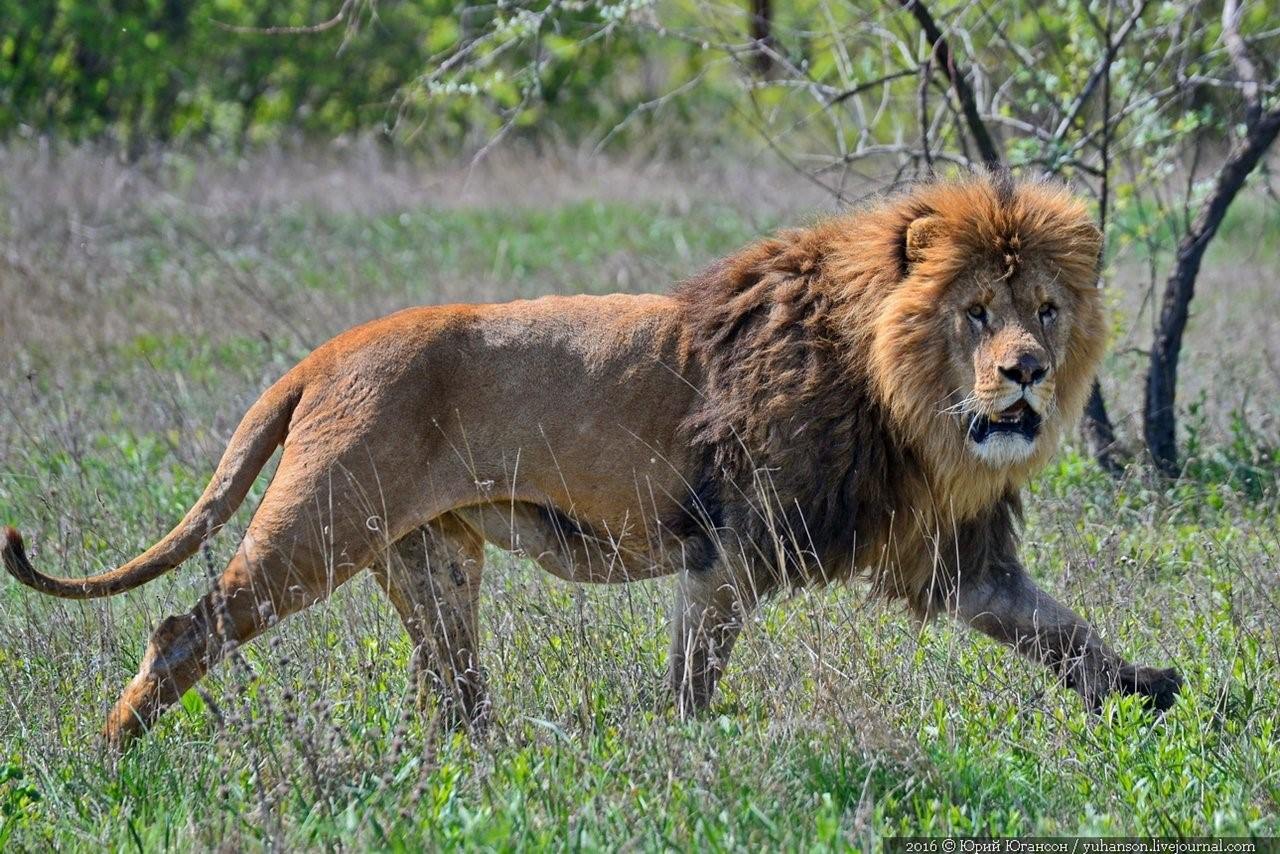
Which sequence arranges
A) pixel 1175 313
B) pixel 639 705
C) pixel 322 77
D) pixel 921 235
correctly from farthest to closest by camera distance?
pixel 322 77 < pixel 1175 313 < pixel 921 235 < pixel 639 705

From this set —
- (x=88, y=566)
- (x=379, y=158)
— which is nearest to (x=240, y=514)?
(x=88, y=566)

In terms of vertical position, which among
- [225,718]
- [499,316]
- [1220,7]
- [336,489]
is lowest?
[225,718]

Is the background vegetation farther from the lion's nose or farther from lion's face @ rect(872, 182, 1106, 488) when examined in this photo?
the lion's nose

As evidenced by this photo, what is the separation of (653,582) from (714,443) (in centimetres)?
88

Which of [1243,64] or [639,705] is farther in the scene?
[1243,64]

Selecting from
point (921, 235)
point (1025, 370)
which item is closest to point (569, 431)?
point (921, 235)

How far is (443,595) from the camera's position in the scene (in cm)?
451

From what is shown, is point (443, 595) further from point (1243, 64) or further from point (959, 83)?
point (1243, 64)

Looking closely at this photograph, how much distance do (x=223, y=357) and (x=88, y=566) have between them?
3.73 meters

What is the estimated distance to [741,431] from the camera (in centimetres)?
428

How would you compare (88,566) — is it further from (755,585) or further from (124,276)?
(124,276)

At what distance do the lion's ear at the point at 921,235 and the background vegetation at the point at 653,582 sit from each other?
0.94 meters

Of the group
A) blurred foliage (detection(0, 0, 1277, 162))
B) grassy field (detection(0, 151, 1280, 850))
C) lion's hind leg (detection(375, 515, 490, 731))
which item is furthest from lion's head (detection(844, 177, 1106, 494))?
blurred foliage (detection(0, 0, 1277, 162))

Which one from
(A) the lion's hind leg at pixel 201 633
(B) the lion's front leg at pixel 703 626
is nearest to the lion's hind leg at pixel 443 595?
(A) the lion's hind leg at pixel 201 633
